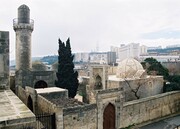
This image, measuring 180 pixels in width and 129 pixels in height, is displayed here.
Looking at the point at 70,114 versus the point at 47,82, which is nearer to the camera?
the point at 70,114

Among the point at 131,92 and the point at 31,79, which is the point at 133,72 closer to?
the point at 131,92

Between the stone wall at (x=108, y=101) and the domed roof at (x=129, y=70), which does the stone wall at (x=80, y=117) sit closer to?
the stone wall at (x=108, y=101)

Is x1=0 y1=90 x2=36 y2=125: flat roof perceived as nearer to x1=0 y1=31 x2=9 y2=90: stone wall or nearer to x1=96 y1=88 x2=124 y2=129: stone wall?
x1=0 y1=31 x2=9 y2=90: stone wall

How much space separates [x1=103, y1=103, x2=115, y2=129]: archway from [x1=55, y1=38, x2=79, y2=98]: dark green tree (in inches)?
352

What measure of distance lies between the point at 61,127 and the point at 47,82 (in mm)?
12277

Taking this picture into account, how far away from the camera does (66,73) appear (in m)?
24.3

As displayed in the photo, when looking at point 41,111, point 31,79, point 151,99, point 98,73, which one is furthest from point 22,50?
point 151,99

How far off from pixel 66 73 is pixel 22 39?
21.4 feet

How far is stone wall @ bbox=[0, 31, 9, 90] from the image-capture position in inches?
406

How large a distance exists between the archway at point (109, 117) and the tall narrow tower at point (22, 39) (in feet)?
41.7

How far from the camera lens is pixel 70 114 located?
12562 millimetres

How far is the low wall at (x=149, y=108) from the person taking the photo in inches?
666

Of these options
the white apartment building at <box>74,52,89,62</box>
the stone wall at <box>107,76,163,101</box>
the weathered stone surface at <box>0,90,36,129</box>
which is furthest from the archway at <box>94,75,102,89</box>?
the white apartment building at <box>74,52,89,62</box>

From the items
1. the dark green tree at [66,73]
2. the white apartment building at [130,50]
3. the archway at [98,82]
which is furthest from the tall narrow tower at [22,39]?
the white apartment building at [130,50]
